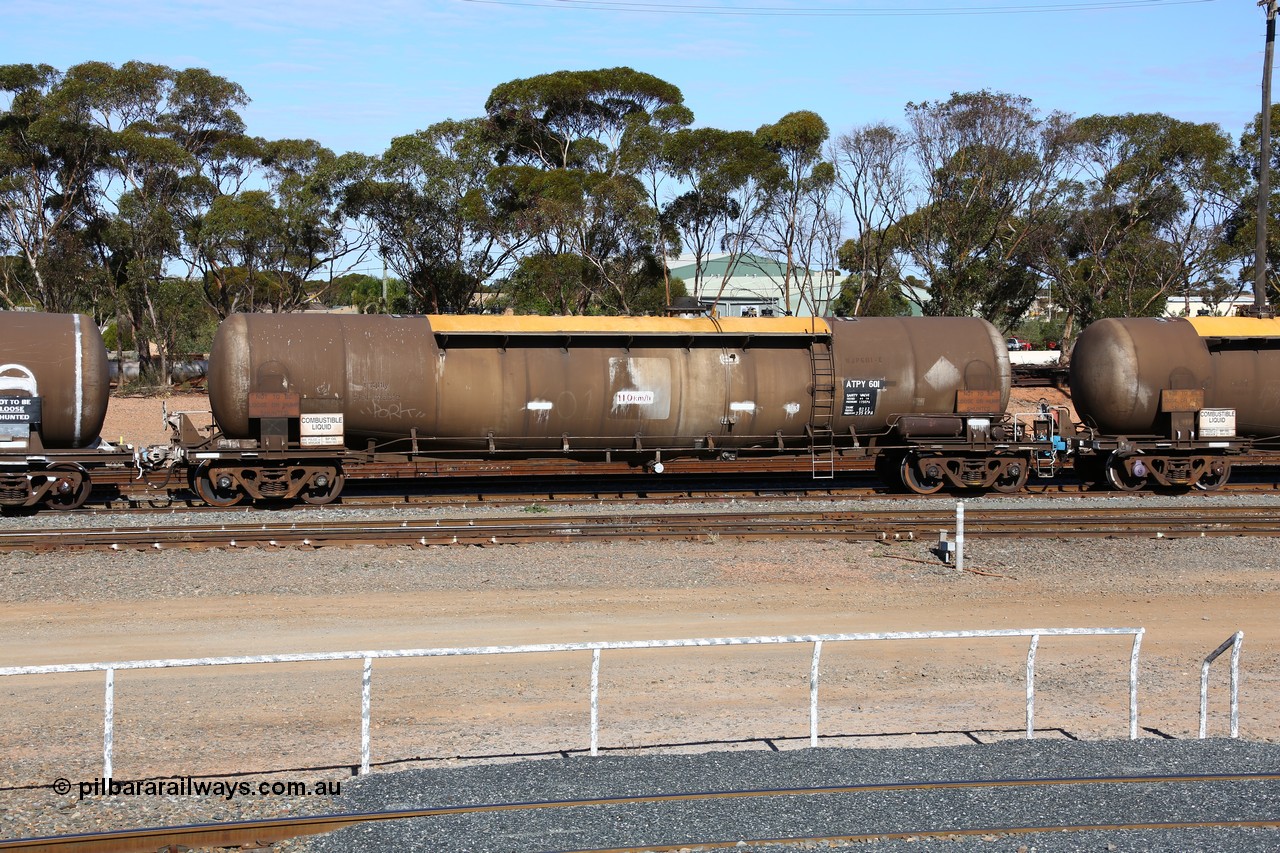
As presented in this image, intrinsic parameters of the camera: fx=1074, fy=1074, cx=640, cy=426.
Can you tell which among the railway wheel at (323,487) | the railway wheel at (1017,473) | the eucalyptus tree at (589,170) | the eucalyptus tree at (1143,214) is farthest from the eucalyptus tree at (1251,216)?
the railway wheel at (323,487)

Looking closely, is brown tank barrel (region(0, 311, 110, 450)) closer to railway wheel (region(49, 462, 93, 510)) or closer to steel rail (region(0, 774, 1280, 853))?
railway wheel (region(49, 462, 93, 510))

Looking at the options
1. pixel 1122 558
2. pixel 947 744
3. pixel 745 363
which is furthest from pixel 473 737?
pixel 745 363

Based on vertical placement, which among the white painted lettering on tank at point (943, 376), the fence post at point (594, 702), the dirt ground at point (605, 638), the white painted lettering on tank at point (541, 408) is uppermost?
the white painted lettering on tank at point (943, 376)

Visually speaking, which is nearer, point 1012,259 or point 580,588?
point 580,588

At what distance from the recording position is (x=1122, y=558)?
17.0 meters

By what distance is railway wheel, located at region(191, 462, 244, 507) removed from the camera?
20.4 meters

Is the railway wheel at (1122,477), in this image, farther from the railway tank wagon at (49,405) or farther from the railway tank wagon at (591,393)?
the railway tank wagon at (49,405)

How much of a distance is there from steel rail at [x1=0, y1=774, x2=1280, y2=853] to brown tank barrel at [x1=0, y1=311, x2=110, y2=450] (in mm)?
14982

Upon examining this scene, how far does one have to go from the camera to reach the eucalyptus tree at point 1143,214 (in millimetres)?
50500

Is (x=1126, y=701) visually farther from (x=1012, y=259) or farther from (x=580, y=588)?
(x=1012, y=259)

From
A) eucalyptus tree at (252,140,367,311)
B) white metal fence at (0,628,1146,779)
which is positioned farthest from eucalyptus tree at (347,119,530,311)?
white metal fence at (0,628,1146,779)

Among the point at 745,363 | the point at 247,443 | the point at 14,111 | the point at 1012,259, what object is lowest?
the point at 247,443

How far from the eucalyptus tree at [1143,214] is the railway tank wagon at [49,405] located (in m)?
43.8

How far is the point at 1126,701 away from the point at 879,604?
4193 mm
